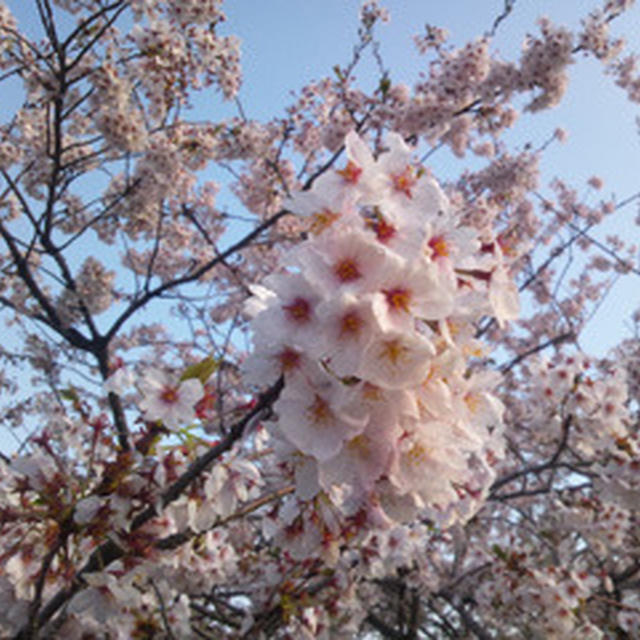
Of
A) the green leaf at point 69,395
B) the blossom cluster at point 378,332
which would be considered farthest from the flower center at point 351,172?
the green leaf at point 69,395

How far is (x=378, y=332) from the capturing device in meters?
0.98

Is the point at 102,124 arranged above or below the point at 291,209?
above

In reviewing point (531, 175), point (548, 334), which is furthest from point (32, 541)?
point (548, 334)

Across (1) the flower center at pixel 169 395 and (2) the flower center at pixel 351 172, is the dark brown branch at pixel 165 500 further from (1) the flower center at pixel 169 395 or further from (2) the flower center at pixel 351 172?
(2) the flower center at pixel 351 172

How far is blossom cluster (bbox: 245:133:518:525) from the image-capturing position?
3.27 feet

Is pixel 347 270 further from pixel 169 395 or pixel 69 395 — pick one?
pixel 69 395

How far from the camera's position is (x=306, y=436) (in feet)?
3.50

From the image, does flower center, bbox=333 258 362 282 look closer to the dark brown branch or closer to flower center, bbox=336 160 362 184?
flower center, bbox=336 160 362 184

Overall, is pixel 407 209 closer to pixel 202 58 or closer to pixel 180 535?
pixel 180 535

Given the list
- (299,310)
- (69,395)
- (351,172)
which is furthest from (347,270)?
(69,395)

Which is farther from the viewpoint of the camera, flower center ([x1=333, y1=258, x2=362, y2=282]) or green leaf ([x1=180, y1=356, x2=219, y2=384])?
green leaf ([x1=180, y1=356, x2=219, y2=384])

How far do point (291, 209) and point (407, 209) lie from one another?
0.84ft

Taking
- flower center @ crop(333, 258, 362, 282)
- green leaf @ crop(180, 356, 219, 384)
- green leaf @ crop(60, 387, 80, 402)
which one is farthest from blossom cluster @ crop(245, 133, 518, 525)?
green leaf @ crop(60, 387, 80, 402)

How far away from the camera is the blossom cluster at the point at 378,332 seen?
1.00 meters
